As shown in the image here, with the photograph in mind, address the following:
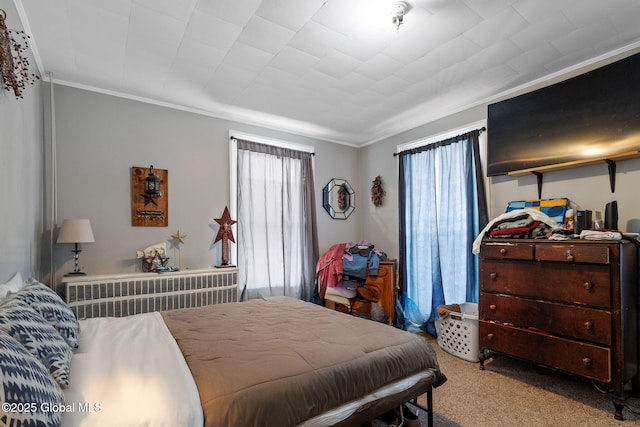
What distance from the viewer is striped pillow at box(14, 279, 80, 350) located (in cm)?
145

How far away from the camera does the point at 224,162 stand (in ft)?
12.3

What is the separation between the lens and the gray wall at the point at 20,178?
176cm

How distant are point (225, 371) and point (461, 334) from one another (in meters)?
2.48

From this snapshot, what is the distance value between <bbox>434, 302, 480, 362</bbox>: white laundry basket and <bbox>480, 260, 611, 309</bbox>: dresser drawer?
1.35 feet

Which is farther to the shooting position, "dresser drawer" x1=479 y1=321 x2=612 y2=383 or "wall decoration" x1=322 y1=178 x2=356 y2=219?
"wall decoration" x1=322 y1=178 x2=356 y2=219

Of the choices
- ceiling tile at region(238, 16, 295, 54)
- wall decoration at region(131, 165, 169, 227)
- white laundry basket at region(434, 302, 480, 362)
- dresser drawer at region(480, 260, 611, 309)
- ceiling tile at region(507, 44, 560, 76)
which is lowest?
white laundry basket at region(434, 302, 480, 362)

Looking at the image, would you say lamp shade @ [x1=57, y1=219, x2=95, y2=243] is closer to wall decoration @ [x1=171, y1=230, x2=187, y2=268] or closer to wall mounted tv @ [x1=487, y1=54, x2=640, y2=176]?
wall decoration @ [x1=171, y1=230, x2=187, y2=268]

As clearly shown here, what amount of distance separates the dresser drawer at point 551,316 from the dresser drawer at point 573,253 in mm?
328

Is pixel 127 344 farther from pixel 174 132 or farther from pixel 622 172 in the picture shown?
pixel 622 172

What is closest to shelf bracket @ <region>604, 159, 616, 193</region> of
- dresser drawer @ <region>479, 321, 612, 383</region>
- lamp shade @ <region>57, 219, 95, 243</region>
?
dresser drawer @ <region>479, 321, 612, 383</region>

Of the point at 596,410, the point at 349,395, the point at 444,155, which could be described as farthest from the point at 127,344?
the point at 444,155

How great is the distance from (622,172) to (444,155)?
5.13 feet

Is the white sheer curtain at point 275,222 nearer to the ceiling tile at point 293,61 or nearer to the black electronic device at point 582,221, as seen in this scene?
the ceiling tile at point 293,61

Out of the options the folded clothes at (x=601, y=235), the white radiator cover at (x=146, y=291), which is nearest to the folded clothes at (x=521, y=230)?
the folded clothes at (x=601, y=235)
